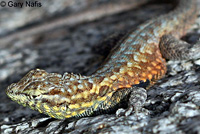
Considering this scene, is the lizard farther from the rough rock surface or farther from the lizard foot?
the rough rock surface

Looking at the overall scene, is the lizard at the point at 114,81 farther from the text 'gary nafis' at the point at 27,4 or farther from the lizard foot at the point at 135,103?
the text 'gary nafis' at the point at 27,4

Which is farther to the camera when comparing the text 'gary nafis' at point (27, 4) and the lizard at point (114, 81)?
the text 'gary nafis' at point (27, 4)

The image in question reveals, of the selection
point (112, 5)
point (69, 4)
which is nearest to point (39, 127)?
point (112, 5)

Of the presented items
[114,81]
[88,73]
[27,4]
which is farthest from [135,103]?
[27,4]

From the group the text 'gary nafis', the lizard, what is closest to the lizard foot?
the lizard

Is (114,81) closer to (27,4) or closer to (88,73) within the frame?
(88,73)

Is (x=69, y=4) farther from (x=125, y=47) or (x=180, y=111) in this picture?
(x=180, y=111)

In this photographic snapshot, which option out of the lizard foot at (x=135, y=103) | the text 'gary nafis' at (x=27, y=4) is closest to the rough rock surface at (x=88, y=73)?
the lizard foot at (x=135, y=103)
